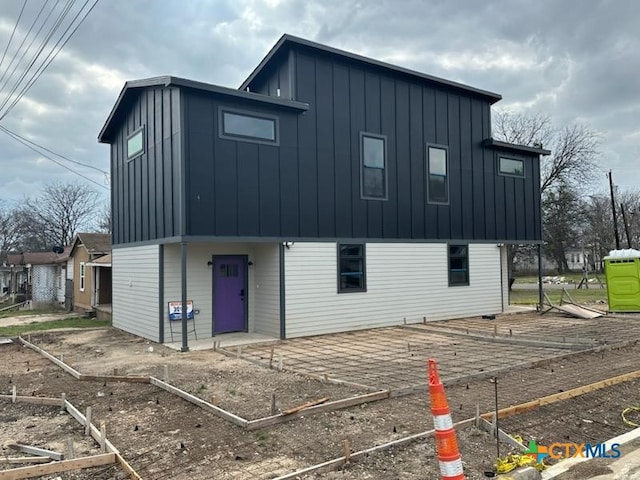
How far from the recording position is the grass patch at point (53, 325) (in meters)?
14.1

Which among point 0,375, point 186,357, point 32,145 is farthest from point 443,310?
point 32,145

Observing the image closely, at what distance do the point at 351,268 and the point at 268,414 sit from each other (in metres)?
7.43

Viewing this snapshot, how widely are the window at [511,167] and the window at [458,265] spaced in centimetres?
317

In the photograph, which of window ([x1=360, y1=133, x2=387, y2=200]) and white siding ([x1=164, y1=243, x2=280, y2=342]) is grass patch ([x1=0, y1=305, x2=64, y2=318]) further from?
window ([x1=360, y1=133, x2=387, y2=200])

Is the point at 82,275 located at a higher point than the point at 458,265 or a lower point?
lower

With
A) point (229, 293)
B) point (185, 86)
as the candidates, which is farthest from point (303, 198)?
point (185, 86)

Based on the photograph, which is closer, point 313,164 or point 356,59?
point 313,164

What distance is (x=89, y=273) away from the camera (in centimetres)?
1928

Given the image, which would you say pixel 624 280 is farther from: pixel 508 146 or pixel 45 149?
pixel 45 149

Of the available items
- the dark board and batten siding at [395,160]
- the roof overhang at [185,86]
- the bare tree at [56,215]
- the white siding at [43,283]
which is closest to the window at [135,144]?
the roof overhang at [185,86]

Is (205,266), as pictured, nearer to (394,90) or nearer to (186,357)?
(186,357)

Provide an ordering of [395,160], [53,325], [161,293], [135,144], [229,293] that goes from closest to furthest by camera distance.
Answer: [161,293]
[229,293]
[135,144]
[395,160]
[53,325]

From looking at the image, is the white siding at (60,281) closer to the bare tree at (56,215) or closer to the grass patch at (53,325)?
the grass patch at (53,325)

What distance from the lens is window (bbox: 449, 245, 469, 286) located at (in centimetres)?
1477
